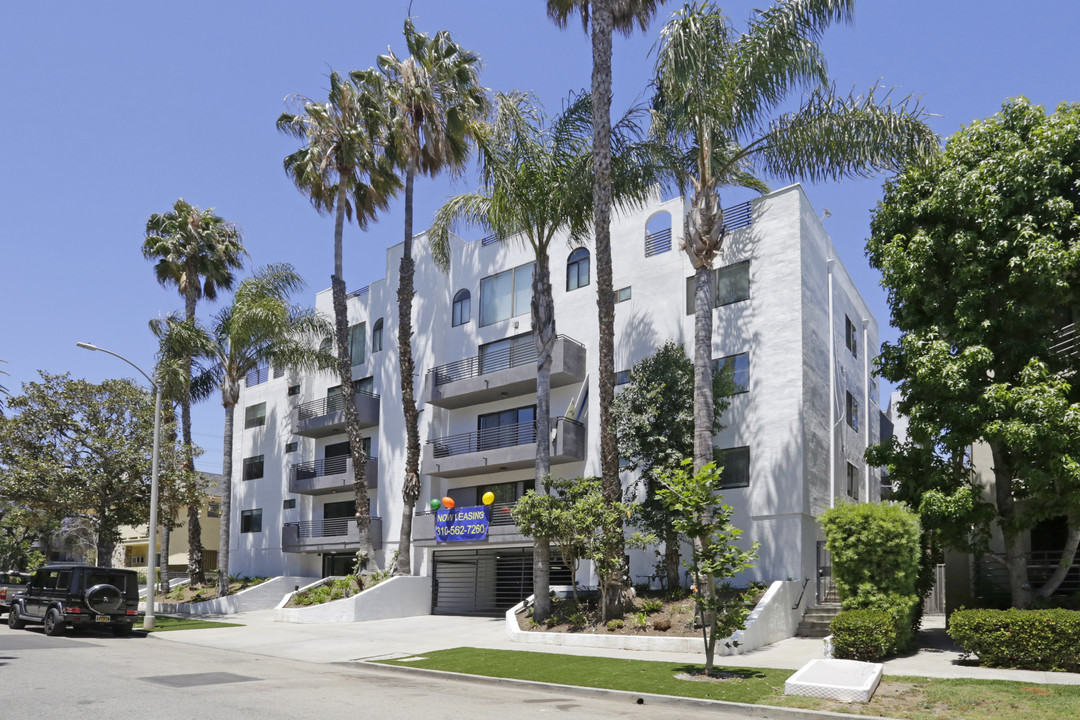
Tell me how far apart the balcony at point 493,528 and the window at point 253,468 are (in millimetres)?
15667

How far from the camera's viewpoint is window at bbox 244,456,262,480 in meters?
45.0

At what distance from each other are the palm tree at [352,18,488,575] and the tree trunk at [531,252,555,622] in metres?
7.95

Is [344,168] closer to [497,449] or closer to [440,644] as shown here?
[497,449]

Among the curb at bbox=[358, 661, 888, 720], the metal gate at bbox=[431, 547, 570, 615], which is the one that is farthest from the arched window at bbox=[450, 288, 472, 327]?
the curb at bbox=[358, 661, 888, 720]

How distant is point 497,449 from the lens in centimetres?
3091

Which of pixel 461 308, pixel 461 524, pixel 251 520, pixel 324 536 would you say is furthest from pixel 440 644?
pixel 251 520

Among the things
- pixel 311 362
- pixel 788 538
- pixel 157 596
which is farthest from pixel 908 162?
pixel 157 596

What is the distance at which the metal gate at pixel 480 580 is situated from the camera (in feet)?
108

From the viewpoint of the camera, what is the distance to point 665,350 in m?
24.9

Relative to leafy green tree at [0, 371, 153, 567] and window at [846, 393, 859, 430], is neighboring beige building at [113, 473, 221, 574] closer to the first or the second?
leafy green tree at [0, 371, 153, 567]

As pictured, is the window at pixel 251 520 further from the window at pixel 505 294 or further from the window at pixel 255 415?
the window at pixel 505 294

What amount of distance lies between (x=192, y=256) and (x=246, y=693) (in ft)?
99.0

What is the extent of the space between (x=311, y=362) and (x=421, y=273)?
6.28 meters

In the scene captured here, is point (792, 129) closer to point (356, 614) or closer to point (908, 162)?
point (908, 162)
